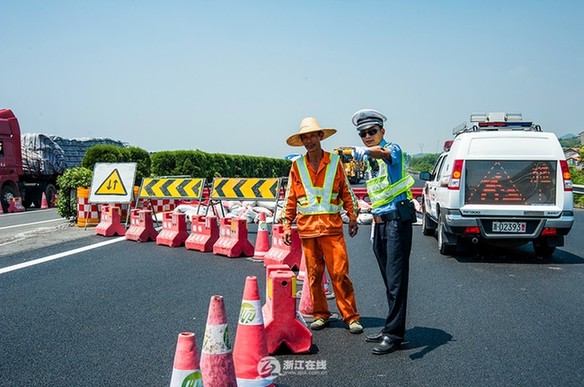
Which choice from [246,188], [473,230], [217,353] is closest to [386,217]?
[217,353]

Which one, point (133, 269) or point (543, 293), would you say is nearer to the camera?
point (543, 293)

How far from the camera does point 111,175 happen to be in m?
15.7

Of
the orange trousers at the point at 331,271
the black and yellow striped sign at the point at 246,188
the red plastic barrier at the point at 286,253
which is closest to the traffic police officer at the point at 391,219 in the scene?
the orange trousers at the point at 331,271

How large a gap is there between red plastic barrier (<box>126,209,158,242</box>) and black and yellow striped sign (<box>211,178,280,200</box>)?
66.9 inches

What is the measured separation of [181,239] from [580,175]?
26.6m

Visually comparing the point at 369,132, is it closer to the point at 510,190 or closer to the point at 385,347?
the point at 385,347

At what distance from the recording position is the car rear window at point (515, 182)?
10.8 m

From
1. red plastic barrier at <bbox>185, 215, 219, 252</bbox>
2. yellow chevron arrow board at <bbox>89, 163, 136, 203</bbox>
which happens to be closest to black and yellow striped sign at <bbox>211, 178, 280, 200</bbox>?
red plastic barrier at <bbox>185, 215, 219, 252</bbox>

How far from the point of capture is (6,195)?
25.9m

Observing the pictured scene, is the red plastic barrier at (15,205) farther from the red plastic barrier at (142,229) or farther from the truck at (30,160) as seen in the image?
the red plastic barrier at (142,229)

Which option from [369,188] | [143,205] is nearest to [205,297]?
[369,188]

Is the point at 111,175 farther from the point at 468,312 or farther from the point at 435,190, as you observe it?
→ the point at 468,312

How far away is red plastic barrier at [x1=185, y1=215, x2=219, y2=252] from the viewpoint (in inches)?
477

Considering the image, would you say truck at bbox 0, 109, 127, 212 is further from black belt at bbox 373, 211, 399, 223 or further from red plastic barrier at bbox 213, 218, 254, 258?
black belt at bbox 373, 211, 399, 223
